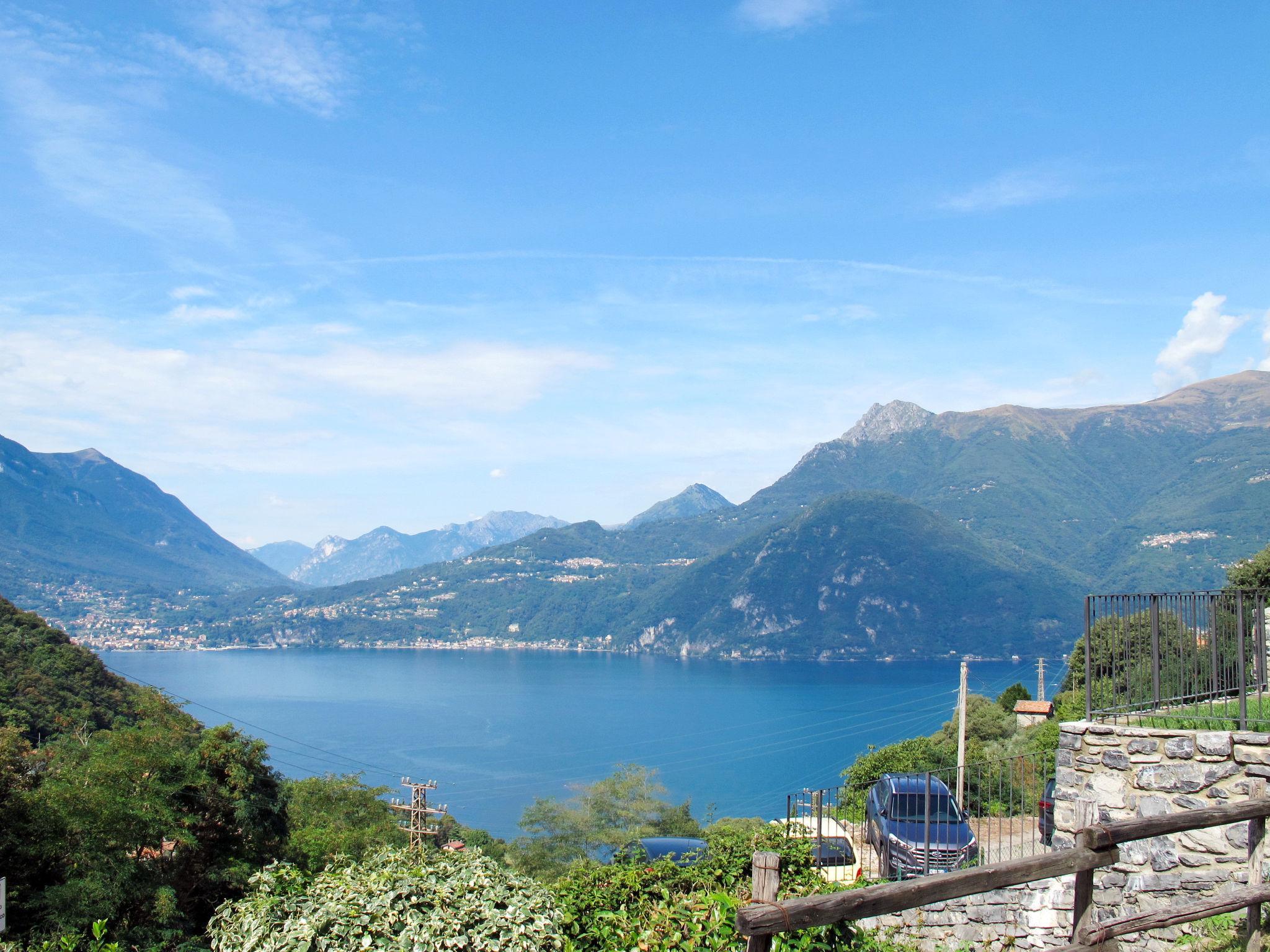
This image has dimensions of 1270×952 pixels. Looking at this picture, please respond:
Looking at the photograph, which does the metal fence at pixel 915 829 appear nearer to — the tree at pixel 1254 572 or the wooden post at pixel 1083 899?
the wooden post at pixel 1083 899

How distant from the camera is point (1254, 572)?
23969mm

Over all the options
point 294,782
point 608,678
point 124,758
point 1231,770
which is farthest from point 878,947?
point 608,678

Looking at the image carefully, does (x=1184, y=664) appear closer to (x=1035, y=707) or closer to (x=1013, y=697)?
(x=1035, y=707)

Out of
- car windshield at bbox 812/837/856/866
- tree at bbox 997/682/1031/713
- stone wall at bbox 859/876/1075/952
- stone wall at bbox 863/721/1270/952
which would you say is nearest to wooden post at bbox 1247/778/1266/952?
stone wall at bbox 863/721/1270/952

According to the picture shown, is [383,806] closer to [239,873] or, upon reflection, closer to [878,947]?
[239,873]

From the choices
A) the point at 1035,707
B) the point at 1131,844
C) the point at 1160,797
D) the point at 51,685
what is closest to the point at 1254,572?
the point at 1035,707

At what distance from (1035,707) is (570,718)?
2918 inches

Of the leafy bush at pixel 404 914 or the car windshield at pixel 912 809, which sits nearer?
the leafy bush at pixel 404 914

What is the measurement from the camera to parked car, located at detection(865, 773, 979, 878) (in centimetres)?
895

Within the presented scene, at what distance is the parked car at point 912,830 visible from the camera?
895cm

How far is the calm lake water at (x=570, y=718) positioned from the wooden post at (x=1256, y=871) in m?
56.9

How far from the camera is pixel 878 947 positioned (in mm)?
5758

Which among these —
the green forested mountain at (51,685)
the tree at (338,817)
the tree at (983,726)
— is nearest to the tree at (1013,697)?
the tree at (983,726)

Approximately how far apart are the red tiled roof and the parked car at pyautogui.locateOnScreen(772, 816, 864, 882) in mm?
29421
